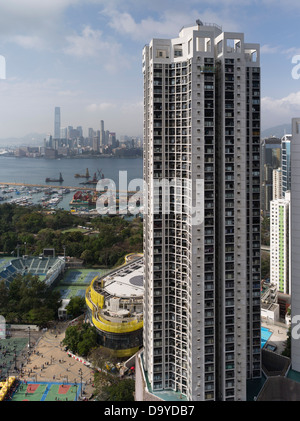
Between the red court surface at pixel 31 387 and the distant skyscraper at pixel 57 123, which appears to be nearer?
the red court surface at pixel 31 387

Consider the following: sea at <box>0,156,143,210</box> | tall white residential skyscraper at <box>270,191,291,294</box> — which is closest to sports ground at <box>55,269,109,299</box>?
tall white residential skyscraper at <box>270,191,291,294</box>

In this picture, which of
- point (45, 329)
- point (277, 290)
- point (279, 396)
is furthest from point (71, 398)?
point (277, 290)

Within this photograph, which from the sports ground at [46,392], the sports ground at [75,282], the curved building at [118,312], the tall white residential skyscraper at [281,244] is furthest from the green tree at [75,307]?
the tall white residential skyscraper at [281,244]

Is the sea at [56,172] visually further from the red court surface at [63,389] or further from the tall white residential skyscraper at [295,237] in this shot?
the tall white residential skyscraper at [295,237]

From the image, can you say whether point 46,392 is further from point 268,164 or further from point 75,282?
point 268,164

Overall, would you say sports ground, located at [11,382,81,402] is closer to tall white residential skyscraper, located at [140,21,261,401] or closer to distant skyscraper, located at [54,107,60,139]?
tall white residential skyscraper, located at [140,21,261,401]

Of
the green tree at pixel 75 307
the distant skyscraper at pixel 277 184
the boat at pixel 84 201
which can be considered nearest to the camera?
the green tree at pixel 75 307

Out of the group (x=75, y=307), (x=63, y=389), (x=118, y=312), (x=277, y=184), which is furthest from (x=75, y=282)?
(x=277, y=184)
